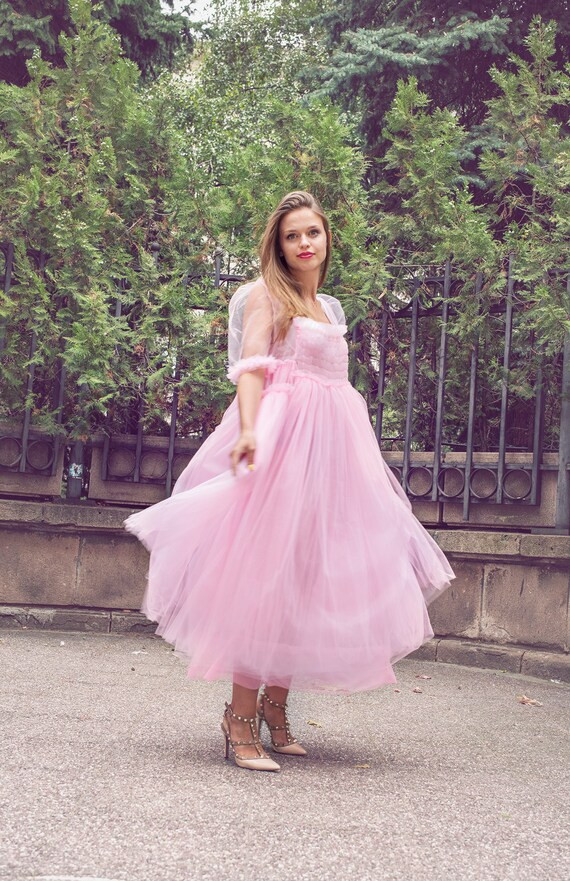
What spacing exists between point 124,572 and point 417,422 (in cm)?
234

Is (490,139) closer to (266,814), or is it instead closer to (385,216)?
(385,216)

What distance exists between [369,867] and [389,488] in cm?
157

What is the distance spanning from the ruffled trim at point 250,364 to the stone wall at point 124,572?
3.24 m

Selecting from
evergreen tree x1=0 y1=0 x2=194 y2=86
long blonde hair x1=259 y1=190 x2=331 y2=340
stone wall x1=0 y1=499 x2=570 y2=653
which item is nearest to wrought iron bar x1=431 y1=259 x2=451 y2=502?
stone wall x1=0 y1=499 x2=570 y2=653

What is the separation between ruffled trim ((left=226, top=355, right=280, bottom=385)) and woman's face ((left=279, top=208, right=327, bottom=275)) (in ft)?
1.41

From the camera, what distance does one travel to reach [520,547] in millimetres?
6719

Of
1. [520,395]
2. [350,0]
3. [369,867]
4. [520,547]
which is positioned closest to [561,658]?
[520,547]

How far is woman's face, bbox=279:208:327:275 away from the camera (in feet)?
13.7

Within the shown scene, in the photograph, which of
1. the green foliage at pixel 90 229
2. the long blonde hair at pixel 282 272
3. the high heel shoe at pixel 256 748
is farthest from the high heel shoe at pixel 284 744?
the green foliage at pixel 90 229

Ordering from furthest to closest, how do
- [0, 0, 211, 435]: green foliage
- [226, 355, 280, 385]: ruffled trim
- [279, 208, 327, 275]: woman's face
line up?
[0, 0, 211, 435]: green foliage → [279, 208, 327, 275]: woman's face → [226, 355, 280, 385]: ruffled trim

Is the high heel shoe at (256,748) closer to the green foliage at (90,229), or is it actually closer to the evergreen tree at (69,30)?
the green foliage at (90,229)

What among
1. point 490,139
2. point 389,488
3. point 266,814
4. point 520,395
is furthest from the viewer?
point 490,139

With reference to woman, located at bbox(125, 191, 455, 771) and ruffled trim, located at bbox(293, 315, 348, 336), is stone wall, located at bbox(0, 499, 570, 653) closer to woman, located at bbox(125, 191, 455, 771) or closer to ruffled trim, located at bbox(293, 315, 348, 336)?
woman, located at bbox(125, 191, 455, 771)

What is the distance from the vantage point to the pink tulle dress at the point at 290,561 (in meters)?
3.74
